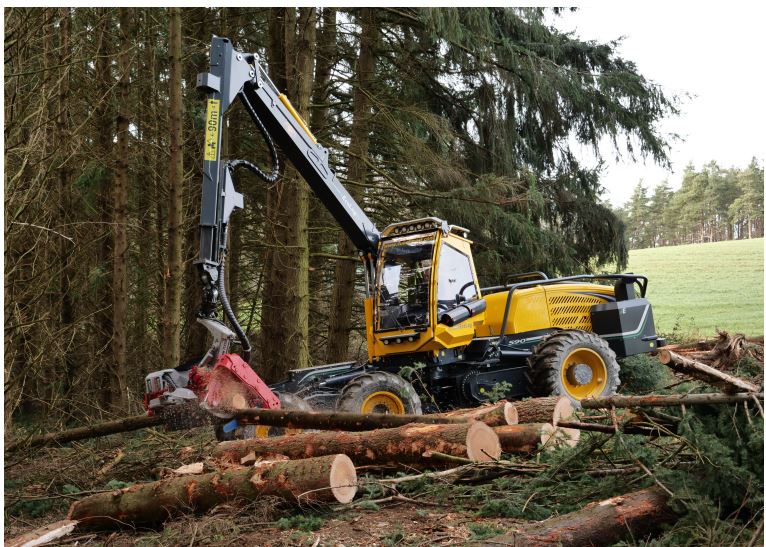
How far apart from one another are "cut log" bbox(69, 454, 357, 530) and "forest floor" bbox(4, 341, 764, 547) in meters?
0.09

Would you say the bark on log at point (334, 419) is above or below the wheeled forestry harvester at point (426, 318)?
below

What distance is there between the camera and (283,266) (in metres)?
11.9

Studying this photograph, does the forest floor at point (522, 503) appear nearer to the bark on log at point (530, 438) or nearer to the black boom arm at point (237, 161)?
the bark on log at point (530, 438)

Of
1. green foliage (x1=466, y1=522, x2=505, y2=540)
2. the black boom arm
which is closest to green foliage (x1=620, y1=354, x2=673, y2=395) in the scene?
the black boom arm

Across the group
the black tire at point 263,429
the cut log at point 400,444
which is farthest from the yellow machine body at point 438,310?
the cut log at point 400,444

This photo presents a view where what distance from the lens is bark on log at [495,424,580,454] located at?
6.01m

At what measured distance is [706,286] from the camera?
27984 millimetres

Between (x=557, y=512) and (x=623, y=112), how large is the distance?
12085mm

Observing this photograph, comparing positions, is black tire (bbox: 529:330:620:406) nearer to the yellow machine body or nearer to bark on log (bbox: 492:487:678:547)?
the yellow machine body

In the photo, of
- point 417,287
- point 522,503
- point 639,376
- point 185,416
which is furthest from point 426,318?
point 522,503

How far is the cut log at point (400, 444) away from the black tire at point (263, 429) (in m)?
1.17

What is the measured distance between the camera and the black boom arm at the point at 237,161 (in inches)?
290

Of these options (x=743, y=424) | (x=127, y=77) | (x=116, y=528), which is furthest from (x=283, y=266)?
(x=743, y=424)

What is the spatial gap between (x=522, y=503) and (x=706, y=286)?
82.6 ft
